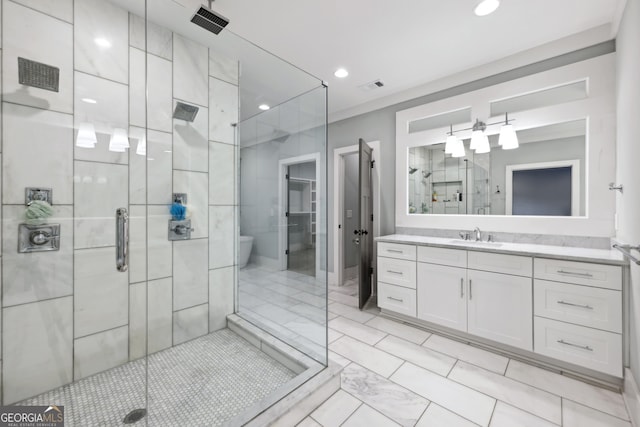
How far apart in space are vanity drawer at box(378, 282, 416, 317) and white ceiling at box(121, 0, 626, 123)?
2.41m

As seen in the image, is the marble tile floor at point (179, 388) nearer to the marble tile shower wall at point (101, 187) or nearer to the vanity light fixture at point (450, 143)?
the marble tile shower wall at point (101, 187)

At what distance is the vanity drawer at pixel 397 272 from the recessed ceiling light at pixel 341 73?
2.17 meters

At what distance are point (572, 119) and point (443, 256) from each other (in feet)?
5.44

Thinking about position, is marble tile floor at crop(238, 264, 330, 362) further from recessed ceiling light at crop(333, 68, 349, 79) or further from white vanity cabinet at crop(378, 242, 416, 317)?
recessed ceiling light at crop(333, 68, 349, 79)

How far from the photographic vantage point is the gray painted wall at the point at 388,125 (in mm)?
2248

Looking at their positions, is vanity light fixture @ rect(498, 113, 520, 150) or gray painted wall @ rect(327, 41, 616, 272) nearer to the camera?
gray painted wall @ rect(327, 41, 616, 272)

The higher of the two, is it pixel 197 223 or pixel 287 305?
pixel 197 223

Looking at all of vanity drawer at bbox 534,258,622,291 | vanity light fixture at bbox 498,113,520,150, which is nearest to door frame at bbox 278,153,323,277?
vanity light fixture at bbox 498,113,520,150

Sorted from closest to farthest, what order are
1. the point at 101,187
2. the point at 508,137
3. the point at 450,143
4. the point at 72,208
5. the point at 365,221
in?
the point at 72,208 → the point at 101,187 → the point at 508,137 → the point at 450,143 → the point at 365,221

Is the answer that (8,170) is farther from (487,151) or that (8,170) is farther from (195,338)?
(487,151)

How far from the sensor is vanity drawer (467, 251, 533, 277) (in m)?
1.98

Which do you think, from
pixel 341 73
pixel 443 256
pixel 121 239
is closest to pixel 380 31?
pixel 341 73

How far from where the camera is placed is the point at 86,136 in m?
1.73

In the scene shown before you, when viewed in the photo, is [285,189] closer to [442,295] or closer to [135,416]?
[442,295]
